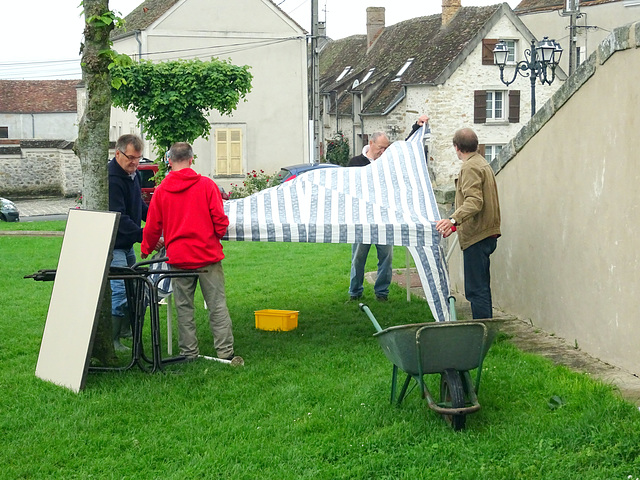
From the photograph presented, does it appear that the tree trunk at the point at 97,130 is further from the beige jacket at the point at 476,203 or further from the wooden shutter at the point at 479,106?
the wooden shutter at the point at 479,106

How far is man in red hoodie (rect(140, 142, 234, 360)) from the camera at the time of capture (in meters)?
7.26

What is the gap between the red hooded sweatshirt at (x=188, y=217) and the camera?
7246 mm

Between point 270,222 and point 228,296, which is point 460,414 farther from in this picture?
point 228,296

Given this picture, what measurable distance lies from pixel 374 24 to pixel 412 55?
9090 mm

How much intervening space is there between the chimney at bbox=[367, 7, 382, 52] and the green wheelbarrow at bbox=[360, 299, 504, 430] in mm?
48378

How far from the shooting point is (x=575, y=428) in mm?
5332

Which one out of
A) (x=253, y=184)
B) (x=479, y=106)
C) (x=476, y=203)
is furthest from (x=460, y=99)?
(x=476, y=203)

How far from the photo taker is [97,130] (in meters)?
7.55

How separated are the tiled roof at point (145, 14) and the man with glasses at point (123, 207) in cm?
2629

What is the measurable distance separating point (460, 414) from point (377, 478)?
2.46ft

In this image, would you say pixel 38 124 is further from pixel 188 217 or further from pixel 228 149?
pixel 188 217

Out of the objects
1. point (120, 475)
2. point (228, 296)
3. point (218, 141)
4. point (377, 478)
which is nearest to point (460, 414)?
point (377, 478)

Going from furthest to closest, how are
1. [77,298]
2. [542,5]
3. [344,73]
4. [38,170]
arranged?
[344,73], [542,5], [38,170], [77,298]

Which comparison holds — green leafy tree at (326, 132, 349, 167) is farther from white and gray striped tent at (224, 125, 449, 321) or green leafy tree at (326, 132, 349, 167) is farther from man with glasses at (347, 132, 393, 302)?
white and gray striped tent at (224, 125, 449, 321)
